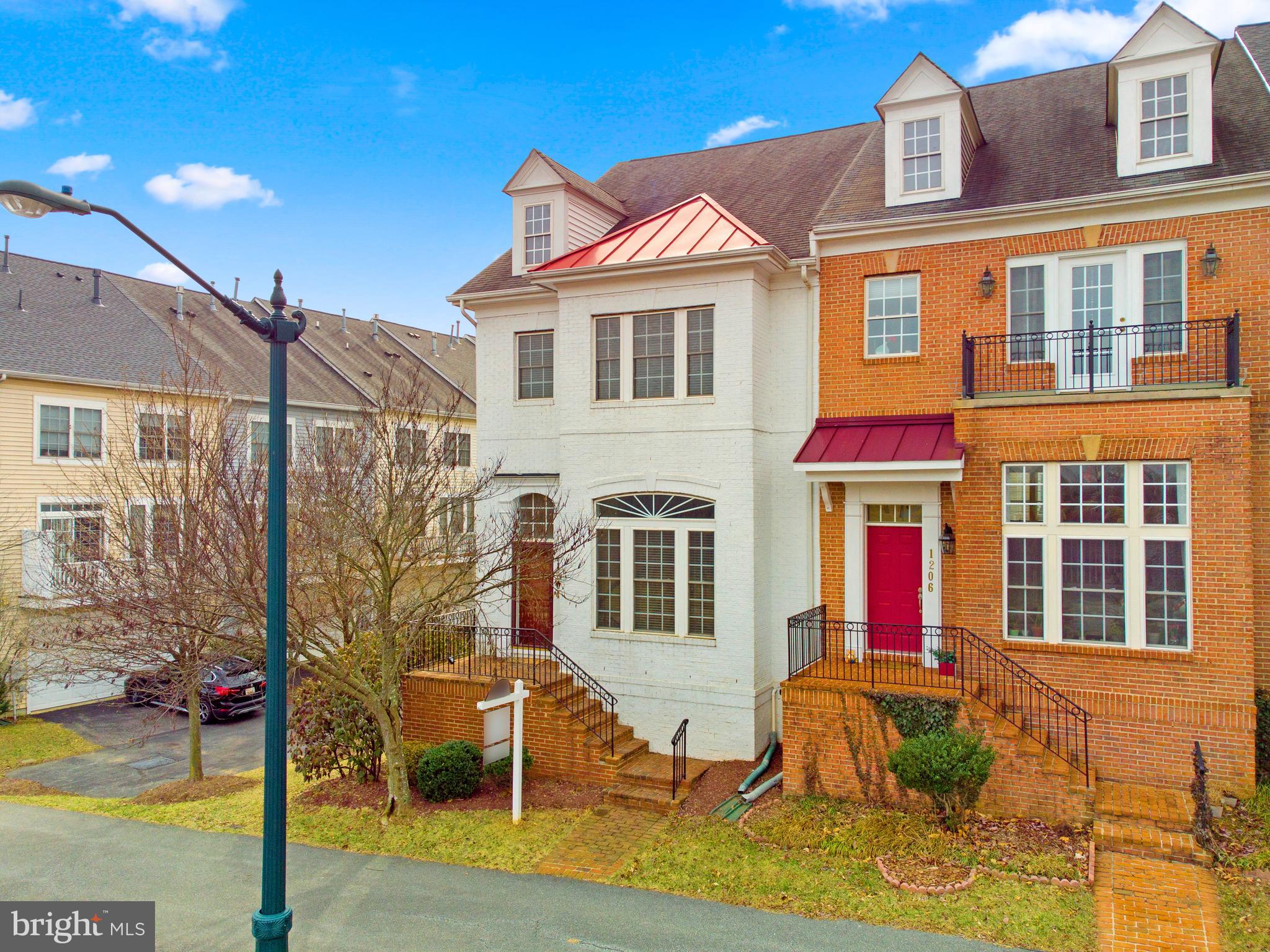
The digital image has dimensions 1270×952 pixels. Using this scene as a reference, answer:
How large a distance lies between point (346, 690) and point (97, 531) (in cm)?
829

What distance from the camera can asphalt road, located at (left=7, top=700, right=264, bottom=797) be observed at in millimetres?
17188

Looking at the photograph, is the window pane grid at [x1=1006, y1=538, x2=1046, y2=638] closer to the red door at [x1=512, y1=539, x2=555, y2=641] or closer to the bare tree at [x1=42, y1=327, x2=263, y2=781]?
the red door at [x1=512, y1=539, x2=555, y2=641]

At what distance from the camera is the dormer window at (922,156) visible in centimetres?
1449

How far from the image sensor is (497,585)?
12188 millimetres

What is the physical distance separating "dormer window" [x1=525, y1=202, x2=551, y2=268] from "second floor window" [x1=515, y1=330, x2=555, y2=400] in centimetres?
157

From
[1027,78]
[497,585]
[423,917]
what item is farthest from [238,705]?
[1027,78]

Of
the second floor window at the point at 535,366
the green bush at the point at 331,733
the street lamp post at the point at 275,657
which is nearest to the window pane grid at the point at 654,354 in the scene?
the second floor window at the point at 535,366

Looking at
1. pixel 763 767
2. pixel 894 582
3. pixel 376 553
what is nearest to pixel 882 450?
pixel 894 582

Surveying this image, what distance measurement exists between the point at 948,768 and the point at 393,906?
670 cm

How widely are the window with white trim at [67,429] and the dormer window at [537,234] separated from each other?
13657 millimetres

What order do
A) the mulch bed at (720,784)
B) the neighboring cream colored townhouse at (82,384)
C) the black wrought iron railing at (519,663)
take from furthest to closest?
Answer: 1. the neighboring cream colored townhouse at (82,384)
2. the black wrought iron railing at (519,663)
3. the mulch bed at (720,784)

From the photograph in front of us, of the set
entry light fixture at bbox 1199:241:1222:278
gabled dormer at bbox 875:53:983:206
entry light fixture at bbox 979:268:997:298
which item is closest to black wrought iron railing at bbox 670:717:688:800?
entry light fixture at bbox 979:268:997:298

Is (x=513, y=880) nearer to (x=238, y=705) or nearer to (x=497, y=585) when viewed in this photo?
(x=497, y=585)

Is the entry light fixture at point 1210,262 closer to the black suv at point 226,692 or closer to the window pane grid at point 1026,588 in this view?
the window pane grid at point 1026,588
